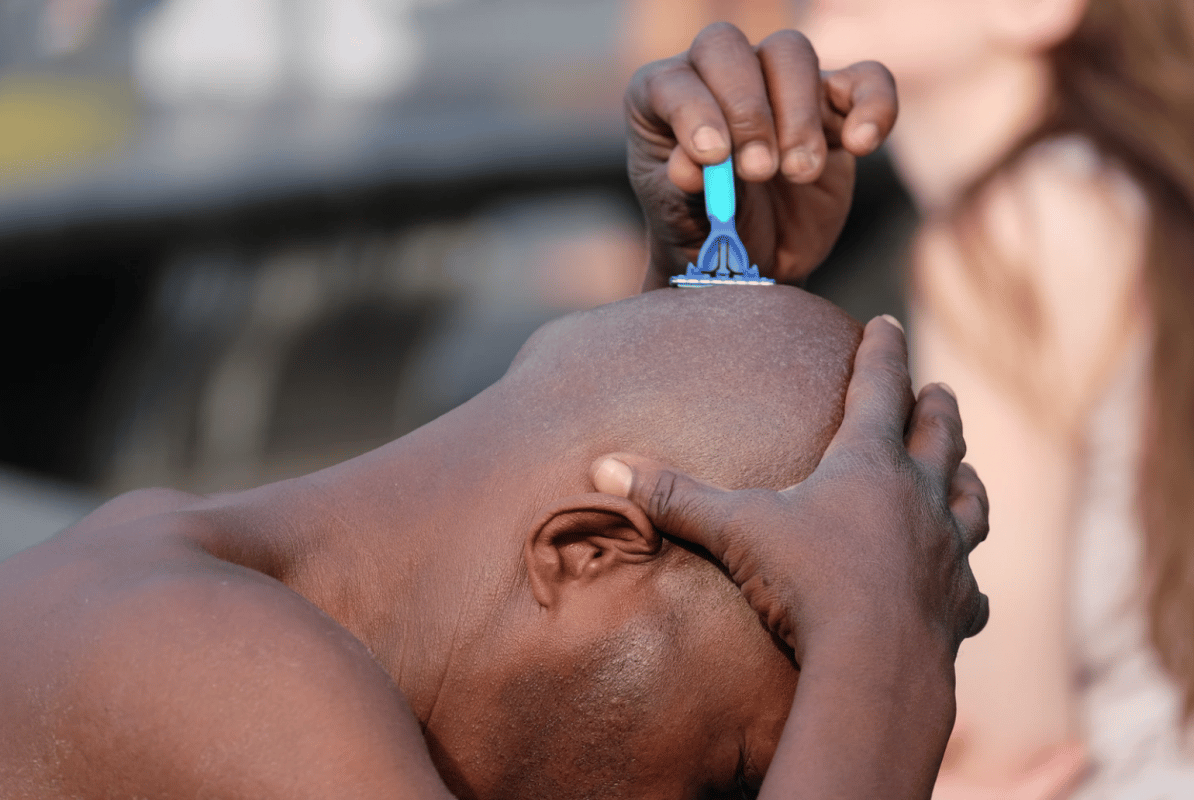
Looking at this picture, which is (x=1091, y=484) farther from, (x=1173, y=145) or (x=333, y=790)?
(x=333, y=790)

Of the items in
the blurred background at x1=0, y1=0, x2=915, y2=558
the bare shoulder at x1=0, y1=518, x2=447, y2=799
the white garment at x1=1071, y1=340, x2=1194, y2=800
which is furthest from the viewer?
the blurred background at x1=0, y1=0, x2=915, y2=558

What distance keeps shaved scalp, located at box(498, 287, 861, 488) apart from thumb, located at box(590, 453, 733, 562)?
0.03m

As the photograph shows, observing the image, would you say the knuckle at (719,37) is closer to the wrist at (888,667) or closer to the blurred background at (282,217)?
the wrist at (888,667)

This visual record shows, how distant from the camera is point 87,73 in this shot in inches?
101

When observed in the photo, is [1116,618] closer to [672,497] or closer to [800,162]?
[800,162]

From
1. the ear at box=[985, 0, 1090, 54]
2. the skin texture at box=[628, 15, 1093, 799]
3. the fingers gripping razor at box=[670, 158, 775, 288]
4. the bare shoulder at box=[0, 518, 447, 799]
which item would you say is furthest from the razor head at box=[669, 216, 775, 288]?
the ear at box=[985, 0, 1090, 54]

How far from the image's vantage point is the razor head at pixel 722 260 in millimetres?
897

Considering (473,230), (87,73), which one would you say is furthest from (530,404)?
(87,73)

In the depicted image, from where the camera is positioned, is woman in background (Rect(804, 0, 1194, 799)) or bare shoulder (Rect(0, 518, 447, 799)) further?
woman in background (Rect(804, 0, 1194, 799))

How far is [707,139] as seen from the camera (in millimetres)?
888

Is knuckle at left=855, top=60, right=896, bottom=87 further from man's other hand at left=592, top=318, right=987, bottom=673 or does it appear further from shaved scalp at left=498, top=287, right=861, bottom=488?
man's other hand at left=592, top=318, right=987, bottom=673

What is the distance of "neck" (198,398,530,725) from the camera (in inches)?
28.5

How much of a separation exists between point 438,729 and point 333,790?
17cm

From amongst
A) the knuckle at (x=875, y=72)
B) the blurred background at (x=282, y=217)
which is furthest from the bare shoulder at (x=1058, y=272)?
the knuckle at (x=875, y=72)
